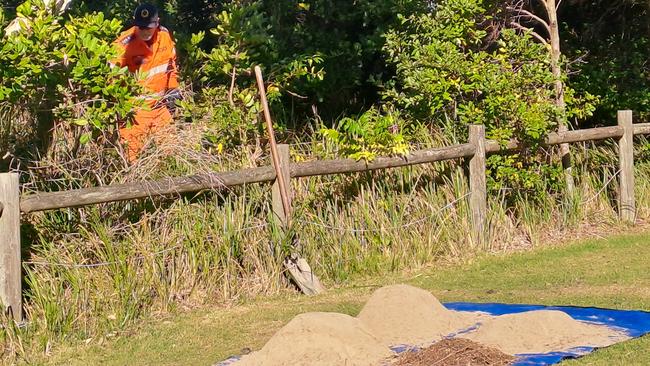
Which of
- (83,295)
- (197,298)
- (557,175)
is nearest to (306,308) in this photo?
(197,298)

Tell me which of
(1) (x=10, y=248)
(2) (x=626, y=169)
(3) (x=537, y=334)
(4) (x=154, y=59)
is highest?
(4) (x=154, y=59)

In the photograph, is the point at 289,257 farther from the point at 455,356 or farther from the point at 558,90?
the point at 558,90

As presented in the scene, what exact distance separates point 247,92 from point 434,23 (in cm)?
265

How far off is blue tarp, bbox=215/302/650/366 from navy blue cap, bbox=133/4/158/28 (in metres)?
4.93

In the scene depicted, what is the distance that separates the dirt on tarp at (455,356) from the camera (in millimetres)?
6531

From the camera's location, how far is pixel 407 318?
7473 millimetres

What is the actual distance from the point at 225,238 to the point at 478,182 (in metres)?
3.43

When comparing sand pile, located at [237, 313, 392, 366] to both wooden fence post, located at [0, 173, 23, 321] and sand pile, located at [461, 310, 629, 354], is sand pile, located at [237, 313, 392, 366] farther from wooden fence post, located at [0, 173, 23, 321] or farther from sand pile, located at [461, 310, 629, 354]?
wooden fence post, located at [0, 173, 23, 321]

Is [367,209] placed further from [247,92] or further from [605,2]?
[605,2]

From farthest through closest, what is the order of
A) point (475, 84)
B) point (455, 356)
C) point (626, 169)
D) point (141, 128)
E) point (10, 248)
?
point (626, 169), point (475, 84), point (141, 128), point (10, 248), point (455, 356)

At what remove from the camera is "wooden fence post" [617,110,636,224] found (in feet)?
43.2

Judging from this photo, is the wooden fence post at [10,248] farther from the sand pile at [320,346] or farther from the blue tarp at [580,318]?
the blue tarp at [580,318]

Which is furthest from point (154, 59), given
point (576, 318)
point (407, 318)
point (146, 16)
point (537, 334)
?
point (537, 334)

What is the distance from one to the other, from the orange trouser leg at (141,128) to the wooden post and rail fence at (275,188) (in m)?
0.73
